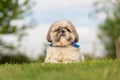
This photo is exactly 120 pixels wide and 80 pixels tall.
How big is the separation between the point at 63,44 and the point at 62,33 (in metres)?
0.31

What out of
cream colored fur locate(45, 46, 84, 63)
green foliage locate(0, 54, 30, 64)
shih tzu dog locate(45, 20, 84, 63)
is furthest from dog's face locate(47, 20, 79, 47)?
green foliage locate(0, 54, 30, 64)

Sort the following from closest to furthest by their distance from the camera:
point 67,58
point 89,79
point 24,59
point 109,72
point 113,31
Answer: point 89,79
point 109,72
point 67,58
point 24,59
point 113,31

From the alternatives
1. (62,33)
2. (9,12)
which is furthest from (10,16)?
(62,33)

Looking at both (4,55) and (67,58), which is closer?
(67,58)

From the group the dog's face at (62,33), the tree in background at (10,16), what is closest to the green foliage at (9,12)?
the tree in background at (10,16)

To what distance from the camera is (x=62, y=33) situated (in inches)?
469

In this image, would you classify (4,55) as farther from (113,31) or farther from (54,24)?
(54,24)

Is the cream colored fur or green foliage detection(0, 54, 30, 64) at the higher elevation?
the cream colored fur

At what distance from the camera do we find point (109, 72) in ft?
22.0

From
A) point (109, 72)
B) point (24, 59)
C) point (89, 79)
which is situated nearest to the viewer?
point (89, 79)

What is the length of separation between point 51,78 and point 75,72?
1.89ft

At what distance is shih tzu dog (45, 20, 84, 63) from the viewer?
11.8 meters

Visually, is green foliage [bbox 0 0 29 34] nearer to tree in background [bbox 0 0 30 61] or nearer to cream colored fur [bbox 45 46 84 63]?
tree in background [bbox 0 0 30 61]

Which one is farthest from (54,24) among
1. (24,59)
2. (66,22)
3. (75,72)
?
(24,59)
